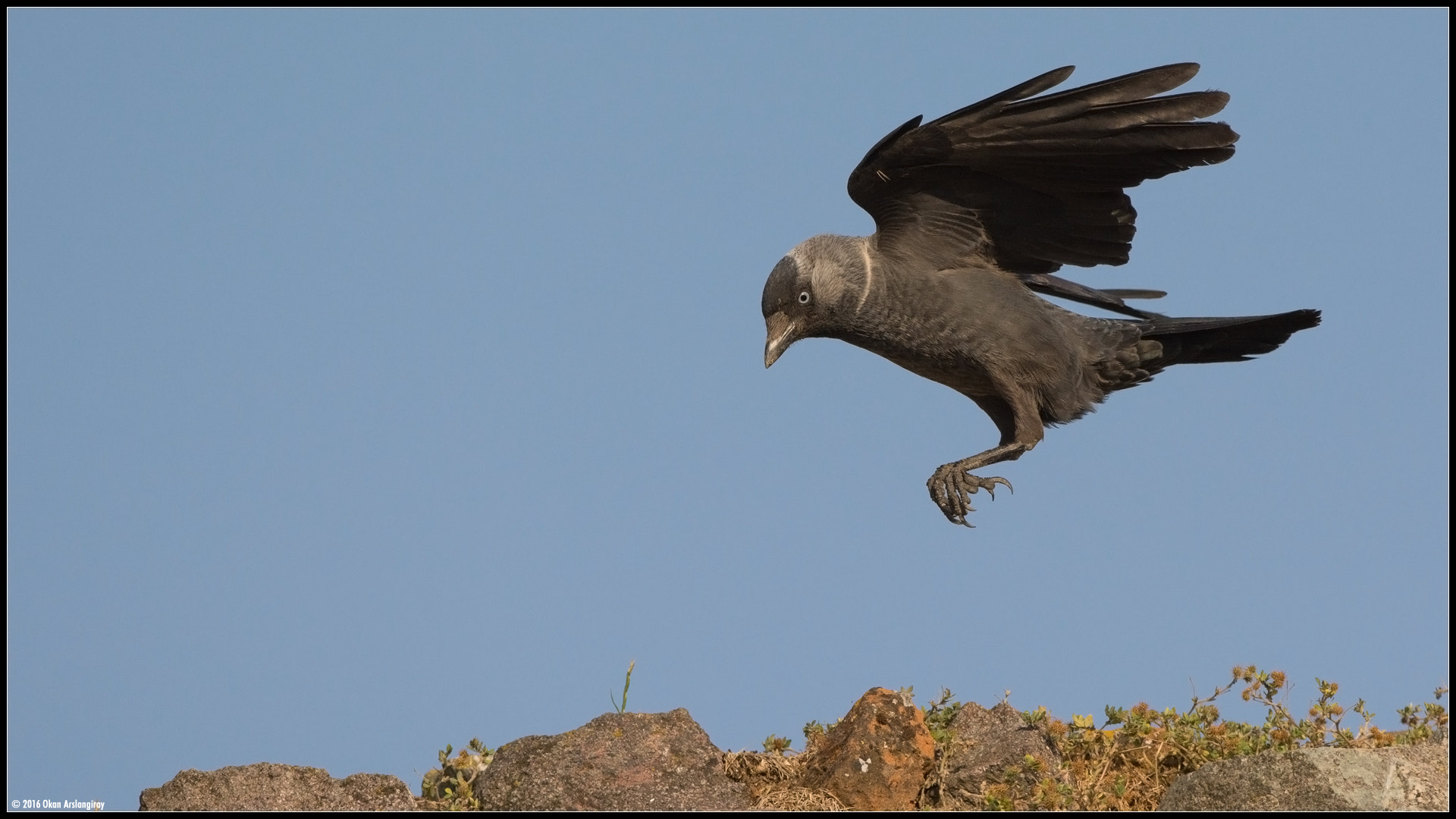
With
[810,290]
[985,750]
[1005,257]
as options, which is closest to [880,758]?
[985,750]

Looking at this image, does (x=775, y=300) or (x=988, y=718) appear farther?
(x=775, y=300)

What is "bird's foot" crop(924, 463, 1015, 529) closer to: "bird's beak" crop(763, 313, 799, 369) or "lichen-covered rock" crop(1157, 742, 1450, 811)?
"bird's beak" crop(763, 313, 799, 369)

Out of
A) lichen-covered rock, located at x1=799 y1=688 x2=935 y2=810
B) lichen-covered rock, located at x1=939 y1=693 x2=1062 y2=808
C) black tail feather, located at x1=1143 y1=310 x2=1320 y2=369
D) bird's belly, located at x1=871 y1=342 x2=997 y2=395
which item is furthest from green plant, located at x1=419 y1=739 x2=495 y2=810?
black tail feather, located at x1=1143 y1=310 x2=1320 y2=369

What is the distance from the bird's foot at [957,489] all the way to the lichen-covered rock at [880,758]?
128 centimetres

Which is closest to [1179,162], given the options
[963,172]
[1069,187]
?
[1069,187]

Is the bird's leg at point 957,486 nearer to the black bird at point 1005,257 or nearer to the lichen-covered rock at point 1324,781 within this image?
the black bird at point 1005,257

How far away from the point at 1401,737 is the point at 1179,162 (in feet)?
8.36

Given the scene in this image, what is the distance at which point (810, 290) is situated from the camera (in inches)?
236

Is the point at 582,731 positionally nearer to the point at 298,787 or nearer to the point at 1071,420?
the point at 298,787

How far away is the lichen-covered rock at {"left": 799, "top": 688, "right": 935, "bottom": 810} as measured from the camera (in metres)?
4.54

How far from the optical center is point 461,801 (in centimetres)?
464

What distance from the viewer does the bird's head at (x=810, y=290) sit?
599cm

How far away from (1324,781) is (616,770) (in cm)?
239

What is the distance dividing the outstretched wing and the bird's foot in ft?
3.65
